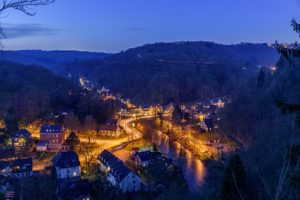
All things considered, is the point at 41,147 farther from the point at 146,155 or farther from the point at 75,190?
the point at 75,190

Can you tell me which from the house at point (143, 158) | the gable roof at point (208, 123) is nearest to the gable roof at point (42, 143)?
the house at point (143, 158)

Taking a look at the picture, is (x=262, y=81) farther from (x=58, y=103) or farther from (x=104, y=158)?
(x=58, y=103)

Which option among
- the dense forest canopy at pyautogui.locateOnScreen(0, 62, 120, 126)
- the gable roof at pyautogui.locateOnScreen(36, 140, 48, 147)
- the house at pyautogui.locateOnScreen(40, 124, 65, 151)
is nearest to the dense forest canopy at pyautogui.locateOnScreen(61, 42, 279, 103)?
the dense forest canopy at pyautogui.locateOnScreen(0, 62, 120, 126)

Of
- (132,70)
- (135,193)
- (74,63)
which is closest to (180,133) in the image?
(135,193)

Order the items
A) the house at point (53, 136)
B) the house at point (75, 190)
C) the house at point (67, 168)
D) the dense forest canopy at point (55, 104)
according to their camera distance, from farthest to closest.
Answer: the dense forest canopy at point (55, 104)
the house at point (53, 136)
the house at point (67, 168)
the house at point (75, 190)

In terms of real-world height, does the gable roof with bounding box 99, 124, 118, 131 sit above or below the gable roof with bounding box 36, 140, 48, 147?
above

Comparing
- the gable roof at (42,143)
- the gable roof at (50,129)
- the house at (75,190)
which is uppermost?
the gable roof at (50,129)

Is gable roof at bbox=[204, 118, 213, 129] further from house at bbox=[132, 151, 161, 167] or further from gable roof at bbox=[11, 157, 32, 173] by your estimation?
gable roof at bbox=[11, 157, 32, 173]

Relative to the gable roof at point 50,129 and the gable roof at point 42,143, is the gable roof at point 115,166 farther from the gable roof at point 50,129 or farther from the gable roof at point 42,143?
the gable roof at point 50,129
